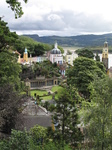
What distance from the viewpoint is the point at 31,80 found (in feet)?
117

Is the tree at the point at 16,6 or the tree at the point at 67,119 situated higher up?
the tree at the point at 16,6

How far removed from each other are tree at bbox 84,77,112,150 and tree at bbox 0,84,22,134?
3889 mm

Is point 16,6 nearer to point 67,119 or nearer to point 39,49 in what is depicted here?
point 67,119

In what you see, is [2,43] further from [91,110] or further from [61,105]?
[91,110]

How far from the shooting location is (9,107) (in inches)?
449

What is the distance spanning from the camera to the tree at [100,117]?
985 cm

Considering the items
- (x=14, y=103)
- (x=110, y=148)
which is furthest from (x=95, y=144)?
(x=14, y=103)

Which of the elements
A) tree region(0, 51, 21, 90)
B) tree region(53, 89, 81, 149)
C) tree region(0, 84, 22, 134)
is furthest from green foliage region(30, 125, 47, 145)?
tree region(0, 51, 21, 90)

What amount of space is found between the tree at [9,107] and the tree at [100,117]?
12.8 ft

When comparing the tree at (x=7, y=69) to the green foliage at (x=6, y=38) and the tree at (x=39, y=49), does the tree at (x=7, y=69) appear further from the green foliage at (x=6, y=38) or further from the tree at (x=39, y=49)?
the tree at (x=39, y=49)

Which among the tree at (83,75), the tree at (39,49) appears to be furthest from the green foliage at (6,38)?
the tree at (39,49)

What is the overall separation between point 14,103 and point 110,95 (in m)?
5.06

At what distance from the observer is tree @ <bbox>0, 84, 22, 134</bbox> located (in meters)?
11.4

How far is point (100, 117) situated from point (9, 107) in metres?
4.66
